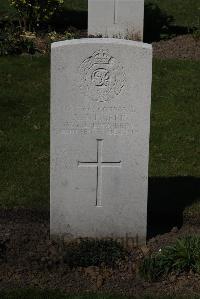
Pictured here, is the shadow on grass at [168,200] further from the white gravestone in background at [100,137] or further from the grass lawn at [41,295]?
the grass lawn at [41,295]

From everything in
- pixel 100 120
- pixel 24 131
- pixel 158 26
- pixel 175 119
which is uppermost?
pixel 158 26

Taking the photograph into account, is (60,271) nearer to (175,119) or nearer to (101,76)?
(101,76)

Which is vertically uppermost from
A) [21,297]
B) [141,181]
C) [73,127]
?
[73,127]

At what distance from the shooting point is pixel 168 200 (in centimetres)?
892

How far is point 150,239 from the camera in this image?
773 centimetres

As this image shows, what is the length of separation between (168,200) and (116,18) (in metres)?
7.04

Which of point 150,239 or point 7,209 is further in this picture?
point 7,209

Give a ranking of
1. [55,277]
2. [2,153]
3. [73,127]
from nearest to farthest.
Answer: [55,277] → [73,127] → [2,153]

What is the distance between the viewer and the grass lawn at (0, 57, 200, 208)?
9367 millimetres

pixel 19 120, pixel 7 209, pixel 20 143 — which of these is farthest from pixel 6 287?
pixel 19 120

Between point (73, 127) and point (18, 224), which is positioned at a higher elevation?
point (73, 127)

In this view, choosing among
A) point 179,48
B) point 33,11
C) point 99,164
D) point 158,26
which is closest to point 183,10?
point 158,26

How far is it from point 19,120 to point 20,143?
2.97ft

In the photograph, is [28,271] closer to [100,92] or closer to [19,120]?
[100,92]
